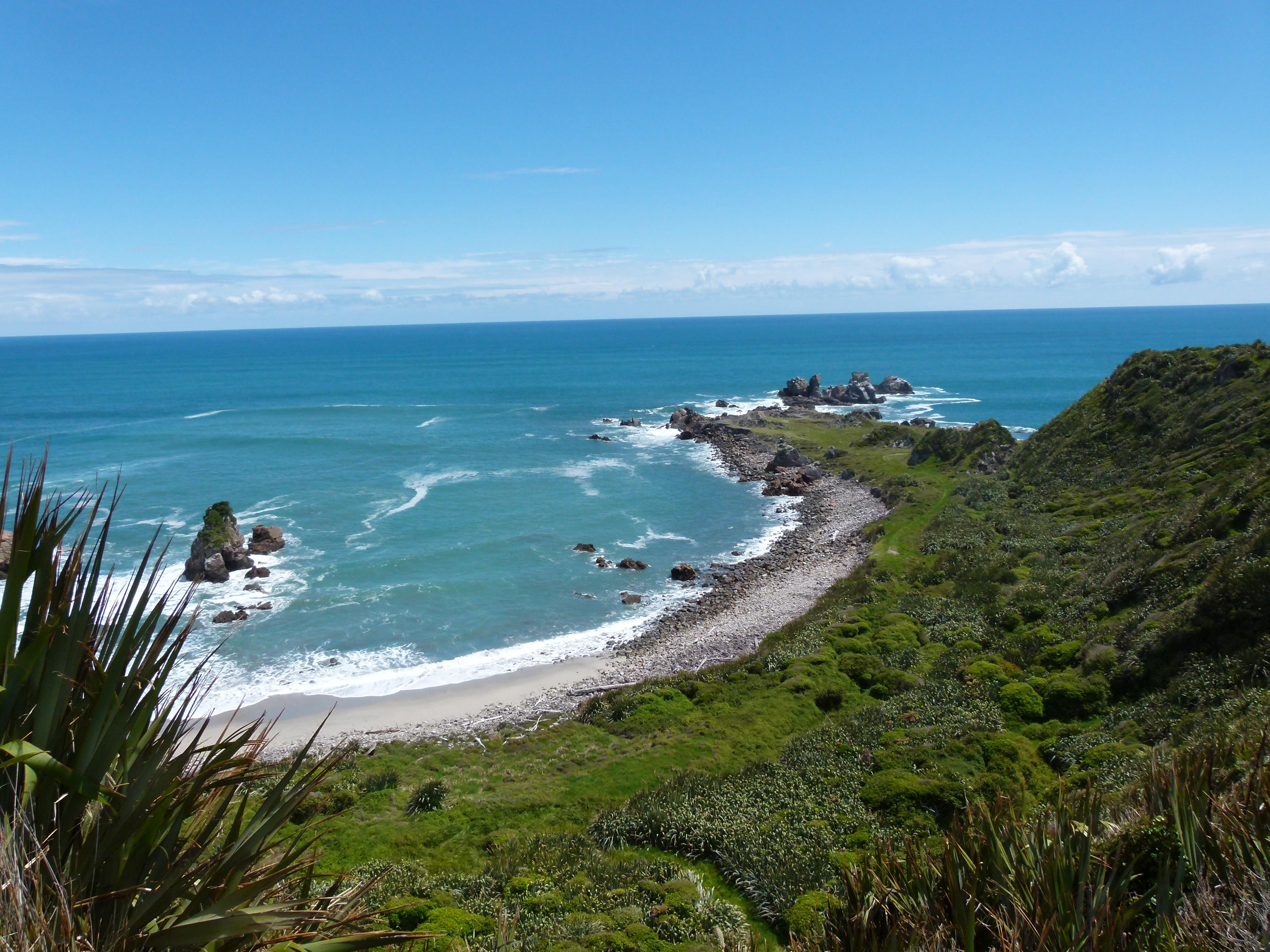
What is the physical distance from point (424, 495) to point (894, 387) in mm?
83861

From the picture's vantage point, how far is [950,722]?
21.0 metres

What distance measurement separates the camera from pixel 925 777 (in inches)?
701

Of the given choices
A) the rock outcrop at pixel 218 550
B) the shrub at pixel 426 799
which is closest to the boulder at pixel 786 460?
the rock outcrop at pixel 218 550

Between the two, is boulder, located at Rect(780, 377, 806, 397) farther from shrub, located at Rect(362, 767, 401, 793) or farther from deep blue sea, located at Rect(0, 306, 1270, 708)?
shrub, located at Rect(362, 767, 401, 793)

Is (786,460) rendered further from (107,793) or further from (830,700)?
(107,793)

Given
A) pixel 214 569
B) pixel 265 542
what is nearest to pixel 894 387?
pixel 265 542

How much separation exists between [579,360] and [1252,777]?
7233 inches

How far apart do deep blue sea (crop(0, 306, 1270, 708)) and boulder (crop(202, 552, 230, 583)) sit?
79 cm

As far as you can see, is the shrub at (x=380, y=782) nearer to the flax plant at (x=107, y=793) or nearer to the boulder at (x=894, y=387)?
the flax plant at (x=107, y=793)

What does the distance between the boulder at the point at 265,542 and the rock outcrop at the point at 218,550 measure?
0.73 m

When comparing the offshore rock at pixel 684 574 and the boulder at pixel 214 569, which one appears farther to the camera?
the offshore rock at pixel 684 574

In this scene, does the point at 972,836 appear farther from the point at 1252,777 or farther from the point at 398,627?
the point at 398,627

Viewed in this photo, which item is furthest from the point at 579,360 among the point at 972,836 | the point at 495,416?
the point at 972,836

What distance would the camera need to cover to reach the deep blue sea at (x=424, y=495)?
123 feet
